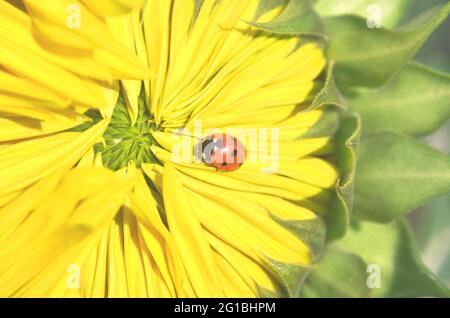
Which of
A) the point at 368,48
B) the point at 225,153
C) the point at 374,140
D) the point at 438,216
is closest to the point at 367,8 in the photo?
the point at 368,48

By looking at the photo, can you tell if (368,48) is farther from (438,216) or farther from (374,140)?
(438,216)

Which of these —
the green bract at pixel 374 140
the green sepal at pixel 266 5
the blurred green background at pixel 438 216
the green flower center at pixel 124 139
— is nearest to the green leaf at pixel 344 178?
the green bract at pixel 374 140

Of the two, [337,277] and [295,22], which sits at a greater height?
[295,22]

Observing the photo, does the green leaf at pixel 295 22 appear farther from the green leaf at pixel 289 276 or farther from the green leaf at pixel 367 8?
the green leaf at pixel 289 276

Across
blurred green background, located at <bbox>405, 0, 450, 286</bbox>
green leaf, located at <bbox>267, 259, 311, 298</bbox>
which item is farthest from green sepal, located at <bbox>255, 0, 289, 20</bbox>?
blurred green background, located at <bbox>405, 0, 450, 286</bbox>
